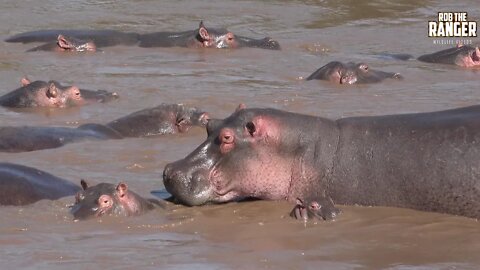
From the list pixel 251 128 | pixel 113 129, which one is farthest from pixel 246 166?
pixel 113 129

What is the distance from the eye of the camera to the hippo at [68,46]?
15.0 metres

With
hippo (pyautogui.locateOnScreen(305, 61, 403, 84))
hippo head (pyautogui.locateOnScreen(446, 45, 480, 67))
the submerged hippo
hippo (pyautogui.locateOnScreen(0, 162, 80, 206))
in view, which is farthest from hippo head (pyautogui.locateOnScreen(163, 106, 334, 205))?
the submerged hippo

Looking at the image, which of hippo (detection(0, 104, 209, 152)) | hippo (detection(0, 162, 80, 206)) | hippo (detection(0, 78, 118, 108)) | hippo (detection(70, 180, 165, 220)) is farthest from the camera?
hippo (detection(0, 78, 118, 108))

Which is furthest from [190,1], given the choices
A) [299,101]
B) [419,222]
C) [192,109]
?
[419,222]

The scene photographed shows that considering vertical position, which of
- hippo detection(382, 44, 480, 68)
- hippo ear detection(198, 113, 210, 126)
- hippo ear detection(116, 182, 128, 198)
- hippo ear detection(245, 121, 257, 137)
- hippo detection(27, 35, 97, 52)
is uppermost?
hippo ear detection(245, 121, 257, 137)

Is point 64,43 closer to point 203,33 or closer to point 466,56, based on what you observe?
point 203,33

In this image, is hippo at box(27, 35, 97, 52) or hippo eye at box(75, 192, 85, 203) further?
hippo at box(27, 35, 97, 52)

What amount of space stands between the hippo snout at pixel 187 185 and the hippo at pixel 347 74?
5554 millimetres

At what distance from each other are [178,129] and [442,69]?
471cm

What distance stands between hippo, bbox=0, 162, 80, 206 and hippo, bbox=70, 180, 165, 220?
34 centimetres

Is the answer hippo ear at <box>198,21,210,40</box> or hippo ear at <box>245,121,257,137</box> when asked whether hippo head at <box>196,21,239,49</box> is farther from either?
hippo ear at <box>245,121,257,137</box>

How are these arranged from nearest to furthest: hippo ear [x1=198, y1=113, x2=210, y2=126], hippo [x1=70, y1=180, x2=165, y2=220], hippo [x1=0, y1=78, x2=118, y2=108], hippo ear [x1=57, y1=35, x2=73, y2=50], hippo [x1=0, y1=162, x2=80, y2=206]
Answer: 1. hippo [x1=70, y1=180, x2=165, y2=220]
2. hippo [x1=0, y1=162, x2=80, y2=206]
3. hippo ear [x1=198, y1=113, x2=210, y2=126]
4. hippo [x1=0, y1=78, x2=118, y2=108]
5. hippo ear [x1=57, y1=35, x2=73, y2=50]

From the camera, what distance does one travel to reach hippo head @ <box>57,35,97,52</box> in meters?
14.9

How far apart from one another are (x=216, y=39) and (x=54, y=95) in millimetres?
4660
